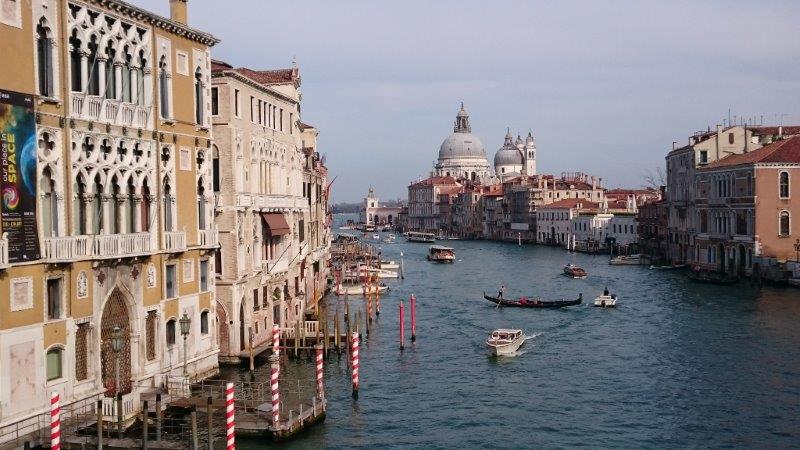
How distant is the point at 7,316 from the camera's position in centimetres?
1252

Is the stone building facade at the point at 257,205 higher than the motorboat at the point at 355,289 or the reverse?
higher

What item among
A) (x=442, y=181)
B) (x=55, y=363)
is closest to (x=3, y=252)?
(x=55, y=363)

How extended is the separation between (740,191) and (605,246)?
30.1 meters

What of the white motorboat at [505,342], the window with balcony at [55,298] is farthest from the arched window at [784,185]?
the window with balcony at [55,298]

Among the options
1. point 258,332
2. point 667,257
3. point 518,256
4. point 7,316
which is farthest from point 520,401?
point 518,256

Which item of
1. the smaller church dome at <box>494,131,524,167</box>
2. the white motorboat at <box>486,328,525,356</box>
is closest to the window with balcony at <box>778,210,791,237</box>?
the white motorboat at <box>486,328,525,356</box>

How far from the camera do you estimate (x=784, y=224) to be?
41.2 metres

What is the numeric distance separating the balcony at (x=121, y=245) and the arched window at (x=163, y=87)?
2.53m

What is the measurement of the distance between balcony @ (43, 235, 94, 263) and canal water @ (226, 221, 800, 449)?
13.9ft

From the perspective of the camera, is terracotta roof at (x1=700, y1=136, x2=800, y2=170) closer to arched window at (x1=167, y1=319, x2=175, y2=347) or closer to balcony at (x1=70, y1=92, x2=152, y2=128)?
arched window at (x1=167, y1=319, x2=175, y2=347)

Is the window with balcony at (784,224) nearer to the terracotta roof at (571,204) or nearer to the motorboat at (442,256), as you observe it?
the motorboat at (442,256)

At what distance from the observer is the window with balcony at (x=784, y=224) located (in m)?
41.2

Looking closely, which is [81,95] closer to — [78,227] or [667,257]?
[78,227]

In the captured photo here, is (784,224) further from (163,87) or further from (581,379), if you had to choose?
(163,87)
